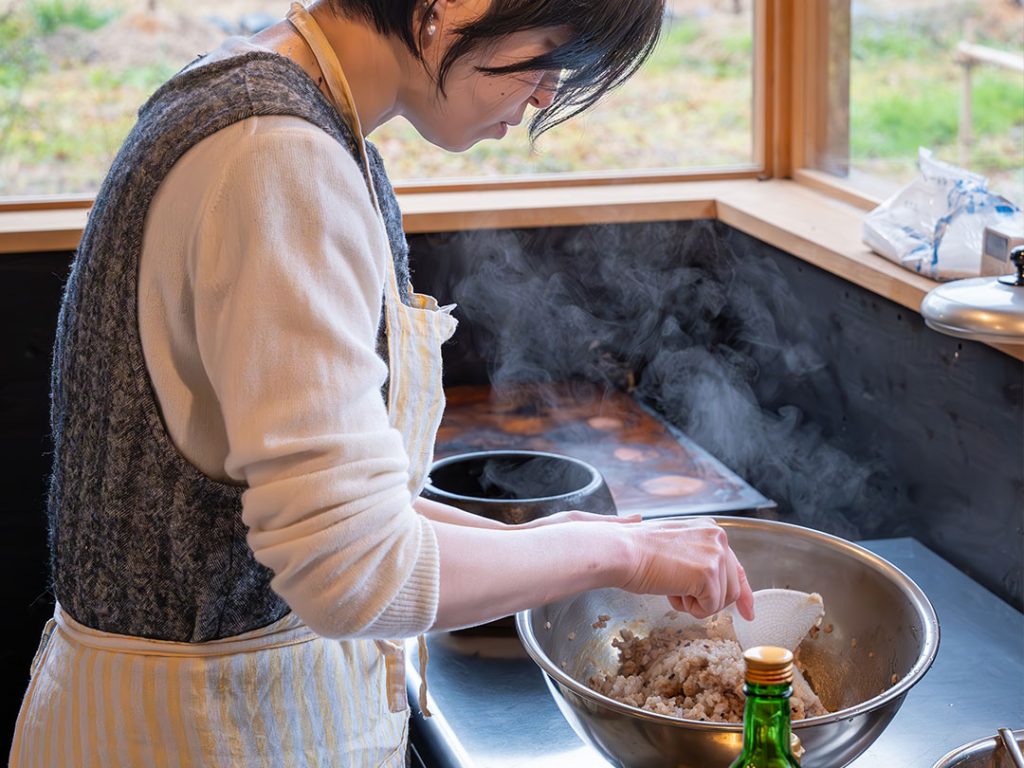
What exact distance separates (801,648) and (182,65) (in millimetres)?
1968

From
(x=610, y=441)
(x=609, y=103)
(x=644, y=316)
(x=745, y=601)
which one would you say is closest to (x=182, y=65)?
(x=609, y=103)

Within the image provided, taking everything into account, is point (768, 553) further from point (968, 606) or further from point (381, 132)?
point (381, 132)

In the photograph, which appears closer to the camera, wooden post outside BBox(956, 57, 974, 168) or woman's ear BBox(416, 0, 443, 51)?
woman's ear BBox(416, 0, 443, 51)

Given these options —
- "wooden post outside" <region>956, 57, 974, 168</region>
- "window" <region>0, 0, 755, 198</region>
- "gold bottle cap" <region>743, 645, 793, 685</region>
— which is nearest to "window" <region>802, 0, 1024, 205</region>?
"wooden post outside" <region>956, 57, 974, 168</region>

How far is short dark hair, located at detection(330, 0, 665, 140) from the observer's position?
0.90m

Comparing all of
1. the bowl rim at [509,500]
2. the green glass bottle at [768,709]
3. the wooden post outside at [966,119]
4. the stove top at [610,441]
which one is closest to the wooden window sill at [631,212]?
the wooden post outside at [966,119]

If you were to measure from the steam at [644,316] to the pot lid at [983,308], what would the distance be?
1.06m

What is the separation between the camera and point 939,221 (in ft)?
5.80

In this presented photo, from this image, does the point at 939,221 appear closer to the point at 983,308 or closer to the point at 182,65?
the point at 983,308

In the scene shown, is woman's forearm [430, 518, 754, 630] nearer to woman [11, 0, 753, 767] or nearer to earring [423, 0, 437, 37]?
woman [11, 0, 753, 767]

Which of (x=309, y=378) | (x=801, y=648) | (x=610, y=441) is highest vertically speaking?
Answer: (x=309, y=378)

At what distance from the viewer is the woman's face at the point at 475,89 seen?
923 millimetres

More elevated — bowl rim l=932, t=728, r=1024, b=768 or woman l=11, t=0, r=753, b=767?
woman l=11, t=0, r=753, b=767

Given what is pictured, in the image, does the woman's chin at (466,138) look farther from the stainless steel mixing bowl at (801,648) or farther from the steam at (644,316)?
the steam at (644,316)
